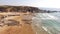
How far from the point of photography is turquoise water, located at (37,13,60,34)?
92 centimetres

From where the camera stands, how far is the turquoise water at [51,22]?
0.92 meters

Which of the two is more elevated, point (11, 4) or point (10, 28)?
point (11, 4)

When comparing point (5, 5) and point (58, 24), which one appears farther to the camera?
point (5, 5)

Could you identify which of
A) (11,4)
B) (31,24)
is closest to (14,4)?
(11,4)

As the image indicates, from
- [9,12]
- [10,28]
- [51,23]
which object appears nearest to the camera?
[10,28]

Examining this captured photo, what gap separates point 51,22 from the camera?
3.60 feet

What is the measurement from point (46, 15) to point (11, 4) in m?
0.41

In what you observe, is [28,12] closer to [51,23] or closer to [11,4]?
[11,4]

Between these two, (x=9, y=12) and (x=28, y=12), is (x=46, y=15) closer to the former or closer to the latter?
(x=28, y=12)

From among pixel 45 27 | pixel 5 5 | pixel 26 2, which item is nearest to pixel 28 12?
pixel 26 2

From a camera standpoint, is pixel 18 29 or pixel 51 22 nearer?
pixel 18 29

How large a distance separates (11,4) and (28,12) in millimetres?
210

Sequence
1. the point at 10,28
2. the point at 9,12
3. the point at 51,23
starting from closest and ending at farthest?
1. the point at 10,28
2. the point at 51,23
3. the point at 9,12

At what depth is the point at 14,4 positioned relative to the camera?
1.29 m
